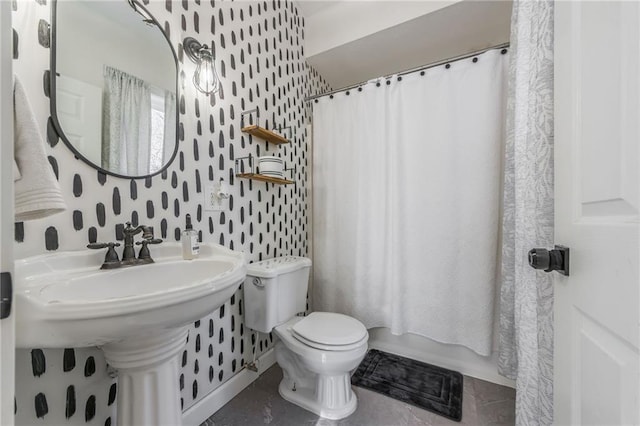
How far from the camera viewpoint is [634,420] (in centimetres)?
39

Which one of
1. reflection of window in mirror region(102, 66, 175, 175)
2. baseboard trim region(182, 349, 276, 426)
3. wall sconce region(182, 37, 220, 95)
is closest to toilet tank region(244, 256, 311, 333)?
baseboard trim region(182, 349, 276, 426)

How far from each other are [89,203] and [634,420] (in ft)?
4.70

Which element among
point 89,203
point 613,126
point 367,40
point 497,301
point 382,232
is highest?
point 367,40

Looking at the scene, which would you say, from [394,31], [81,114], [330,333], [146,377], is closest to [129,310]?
[146,377]

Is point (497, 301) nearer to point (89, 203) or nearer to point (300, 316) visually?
point (300, 316)

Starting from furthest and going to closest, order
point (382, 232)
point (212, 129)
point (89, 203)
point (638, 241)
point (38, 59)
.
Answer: point (382, 232)
point (212, 129)
point (89, 203)
point (38, 59)
point (638, 241)

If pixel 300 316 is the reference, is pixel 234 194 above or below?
above

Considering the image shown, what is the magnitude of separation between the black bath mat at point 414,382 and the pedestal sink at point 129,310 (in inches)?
43.8

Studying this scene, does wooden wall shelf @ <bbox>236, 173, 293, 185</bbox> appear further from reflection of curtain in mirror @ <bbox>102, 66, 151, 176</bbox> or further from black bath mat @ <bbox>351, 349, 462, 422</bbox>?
black bath mat @ <bbox>351, 349, 462, 422</bbox>

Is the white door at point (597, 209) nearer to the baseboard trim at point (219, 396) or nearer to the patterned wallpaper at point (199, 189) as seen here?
the patterned wallpaper at point (199, 189)

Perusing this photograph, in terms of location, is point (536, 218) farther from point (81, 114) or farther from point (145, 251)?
point (81, 114)

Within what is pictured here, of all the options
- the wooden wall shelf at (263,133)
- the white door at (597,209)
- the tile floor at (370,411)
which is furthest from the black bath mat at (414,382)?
the wooden wall shelf at (263,133)

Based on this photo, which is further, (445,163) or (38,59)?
(445,163)

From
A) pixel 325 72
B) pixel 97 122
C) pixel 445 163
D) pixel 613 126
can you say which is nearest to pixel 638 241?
pixel 613 126
